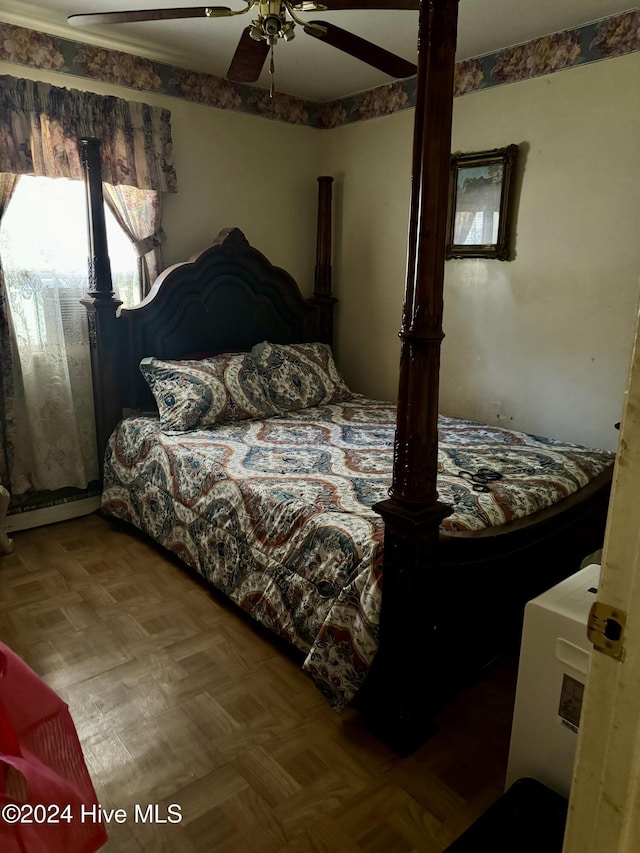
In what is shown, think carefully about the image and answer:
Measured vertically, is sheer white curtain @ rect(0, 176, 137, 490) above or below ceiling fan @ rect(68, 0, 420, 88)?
below

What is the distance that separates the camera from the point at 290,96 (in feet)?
12.3

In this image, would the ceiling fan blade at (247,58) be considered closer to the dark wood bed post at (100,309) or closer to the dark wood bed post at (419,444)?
the dark wood bed post at (419,444)

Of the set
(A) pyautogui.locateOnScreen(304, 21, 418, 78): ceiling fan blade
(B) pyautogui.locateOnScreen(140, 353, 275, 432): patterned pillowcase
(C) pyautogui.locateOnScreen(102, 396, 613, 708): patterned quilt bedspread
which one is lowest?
(C) pyautogui.locateOnScreen(102, 396, 613, 708): patterned quilt bedspread

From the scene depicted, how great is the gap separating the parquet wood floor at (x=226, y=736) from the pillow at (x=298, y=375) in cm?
129

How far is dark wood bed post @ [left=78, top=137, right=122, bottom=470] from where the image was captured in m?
2.90

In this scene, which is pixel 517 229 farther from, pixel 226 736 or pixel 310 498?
pixel 226 736

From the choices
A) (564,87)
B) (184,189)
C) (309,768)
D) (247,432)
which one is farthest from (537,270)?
(309,768)

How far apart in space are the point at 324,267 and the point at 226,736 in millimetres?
2986

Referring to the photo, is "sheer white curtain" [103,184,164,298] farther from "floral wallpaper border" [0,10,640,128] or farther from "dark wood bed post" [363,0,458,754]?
"dark wood bed post" [363,0,458,754]

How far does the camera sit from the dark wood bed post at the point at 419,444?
4.52 feet

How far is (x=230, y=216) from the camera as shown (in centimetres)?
363

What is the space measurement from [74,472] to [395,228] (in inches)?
94.0

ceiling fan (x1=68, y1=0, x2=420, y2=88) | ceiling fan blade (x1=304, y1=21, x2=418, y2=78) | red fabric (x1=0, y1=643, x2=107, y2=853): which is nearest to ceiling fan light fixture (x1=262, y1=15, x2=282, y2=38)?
ceiling fan (x1=68, y1=0, x2=420, y2=88)

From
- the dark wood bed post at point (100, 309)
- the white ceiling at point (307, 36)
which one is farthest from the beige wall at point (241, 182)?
the dark wood bed post at point (100, 309)
